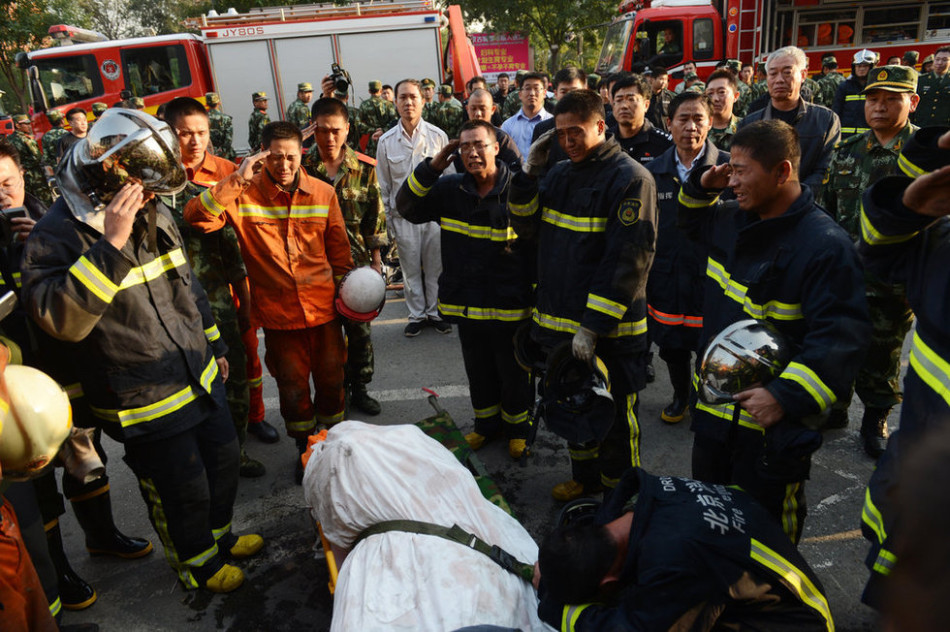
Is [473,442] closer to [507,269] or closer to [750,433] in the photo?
[507,269]

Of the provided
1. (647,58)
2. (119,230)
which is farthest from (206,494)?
(647,58)

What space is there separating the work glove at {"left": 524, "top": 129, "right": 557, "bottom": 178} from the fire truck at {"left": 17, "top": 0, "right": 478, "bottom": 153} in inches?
395

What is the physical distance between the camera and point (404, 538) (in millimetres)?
2201

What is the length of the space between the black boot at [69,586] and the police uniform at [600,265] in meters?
2.34

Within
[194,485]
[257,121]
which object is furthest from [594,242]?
[257,121]

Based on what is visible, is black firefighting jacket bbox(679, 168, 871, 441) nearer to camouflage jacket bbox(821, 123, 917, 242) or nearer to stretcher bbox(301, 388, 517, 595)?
stretcher bbox(301, 388, 517, 595)

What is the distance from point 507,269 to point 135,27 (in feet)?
159

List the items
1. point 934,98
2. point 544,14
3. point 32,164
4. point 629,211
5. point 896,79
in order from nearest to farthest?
point 629,211 → point 896,79 → point 934,98 → point 32,164 → point 544,14

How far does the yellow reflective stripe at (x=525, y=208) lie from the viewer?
125 inches

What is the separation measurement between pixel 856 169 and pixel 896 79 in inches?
24.5

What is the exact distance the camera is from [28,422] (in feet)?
5.94

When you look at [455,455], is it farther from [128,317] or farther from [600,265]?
[128,317]

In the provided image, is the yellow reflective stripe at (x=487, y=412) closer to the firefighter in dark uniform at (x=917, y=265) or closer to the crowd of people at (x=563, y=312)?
the crowd of people at (x=563, y=312)

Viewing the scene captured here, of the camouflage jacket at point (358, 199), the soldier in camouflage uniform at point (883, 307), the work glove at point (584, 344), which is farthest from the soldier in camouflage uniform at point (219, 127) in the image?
the soldier in camouflage uniform at point (883, 307)
